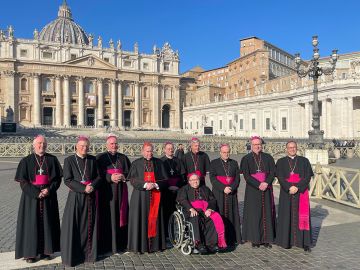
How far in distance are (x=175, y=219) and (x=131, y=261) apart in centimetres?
102

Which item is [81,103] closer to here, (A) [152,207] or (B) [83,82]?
(B) [83,82]

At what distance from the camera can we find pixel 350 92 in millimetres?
41062

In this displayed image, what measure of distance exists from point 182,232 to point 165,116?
8274 centimetres

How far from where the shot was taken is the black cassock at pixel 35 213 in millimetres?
5352

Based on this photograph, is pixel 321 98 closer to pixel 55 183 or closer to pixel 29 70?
pixel 55 183

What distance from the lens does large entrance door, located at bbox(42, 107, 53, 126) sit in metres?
72.6

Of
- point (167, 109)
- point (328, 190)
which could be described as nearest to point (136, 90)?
point (167, 109)

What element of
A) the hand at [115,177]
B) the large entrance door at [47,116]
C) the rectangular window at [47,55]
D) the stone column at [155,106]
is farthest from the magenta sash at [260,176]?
the stone column at [155,106]

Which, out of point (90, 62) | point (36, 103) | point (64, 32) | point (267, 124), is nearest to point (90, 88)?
point (90, 62)

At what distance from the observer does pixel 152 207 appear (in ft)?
19.4

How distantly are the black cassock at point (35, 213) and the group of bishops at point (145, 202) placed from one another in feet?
0.05

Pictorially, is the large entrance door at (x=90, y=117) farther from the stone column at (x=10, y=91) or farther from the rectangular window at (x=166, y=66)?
the rectangular window at (x=166, y=66)

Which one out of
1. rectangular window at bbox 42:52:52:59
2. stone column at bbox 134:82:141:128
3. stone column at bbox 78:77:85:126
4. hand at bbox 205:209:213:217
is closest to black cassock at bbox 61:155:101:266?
hand at bbox 205:209:213:217

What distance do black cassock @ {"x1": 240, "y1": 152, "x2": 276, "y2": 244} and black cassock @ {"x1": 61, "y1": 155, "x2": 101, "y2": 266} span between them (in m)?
2.68
